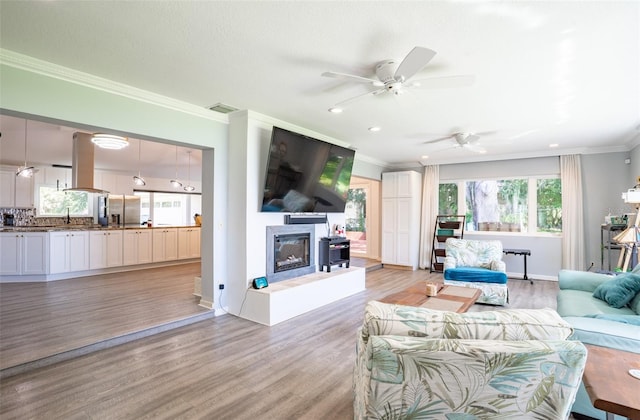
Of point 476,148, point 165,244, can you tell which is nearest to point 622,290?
point 476,148

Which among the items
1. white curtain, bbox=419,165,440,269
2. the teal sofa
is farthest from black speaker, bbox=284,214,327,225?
white curtain, bbox=419,165,440,269

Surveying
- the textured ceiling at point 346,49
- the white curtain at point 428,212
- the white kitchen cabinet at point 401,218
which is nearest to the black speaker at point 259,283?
the textured ceiling at point 346,49

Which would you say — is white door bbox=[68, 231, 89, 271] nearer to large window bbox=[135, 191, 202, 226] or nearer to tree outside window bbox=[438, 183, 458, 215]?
large window bbox=[135, 191, 202, 226]

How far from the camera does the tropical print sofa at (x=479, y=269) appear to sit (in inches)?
177

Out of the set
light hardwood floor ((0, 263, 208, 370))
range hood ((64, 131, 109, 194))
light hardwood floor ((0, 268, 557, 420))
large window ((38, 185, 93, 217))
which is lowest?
light hardwood floor ((0, 268, 557, 420))

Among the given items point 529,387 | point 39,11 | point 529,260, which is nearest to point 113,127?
point 39,11

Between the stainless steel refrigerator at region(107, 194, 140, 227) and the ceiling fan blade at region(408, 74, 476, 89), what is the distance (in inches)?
311

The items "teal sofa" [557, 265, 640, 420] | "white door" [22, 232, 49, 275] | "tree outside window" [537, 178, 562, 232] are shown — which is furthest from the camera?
"tree outside window" [537, 178, 562, 232]

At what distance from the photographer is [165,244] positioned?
7246 mm

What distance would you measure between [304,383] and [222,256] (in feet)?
7.11

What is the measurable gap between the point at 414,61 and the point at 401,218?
18.0ft

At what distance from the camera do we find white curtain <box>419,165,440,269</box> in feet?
24.5

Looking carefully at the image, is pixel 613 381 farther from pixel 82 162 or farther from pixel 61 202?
pixel 61 202

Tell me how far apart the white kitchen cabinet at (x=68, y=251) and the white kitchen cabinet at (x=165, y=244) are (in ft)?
4.31
